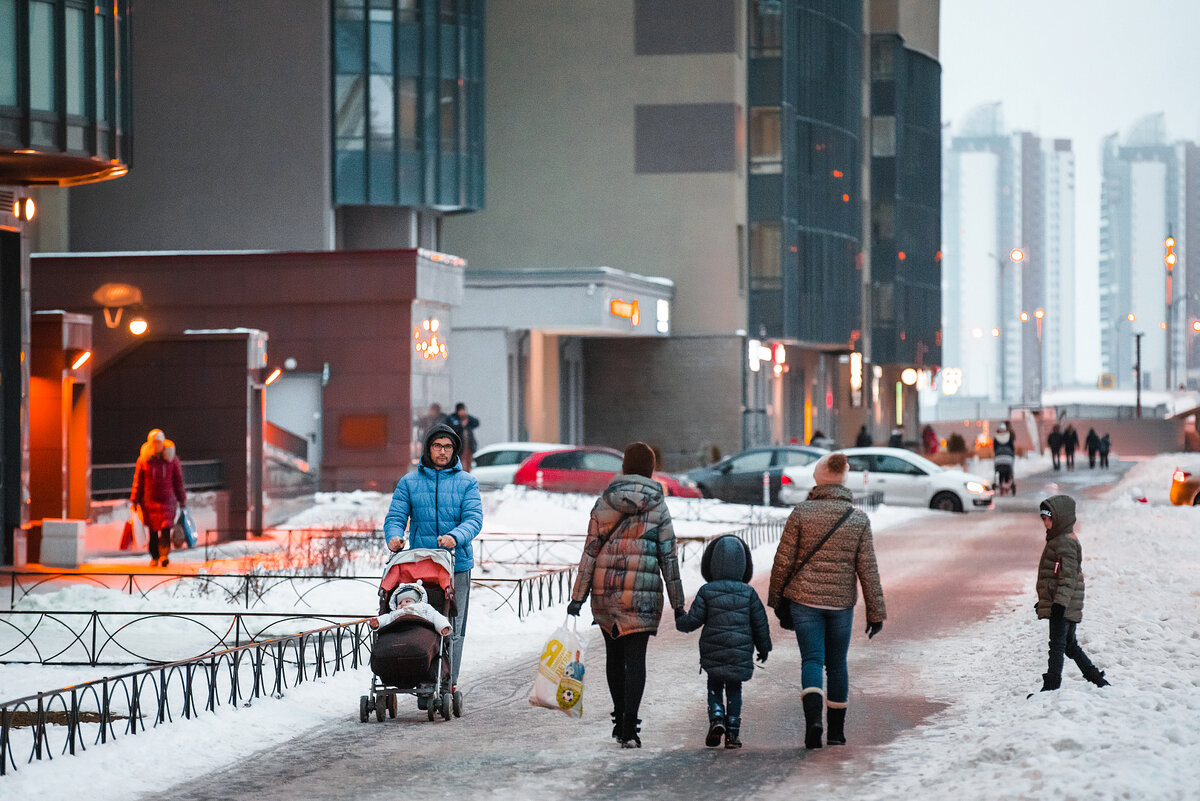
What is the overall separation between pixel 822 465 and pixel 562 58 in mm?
44896

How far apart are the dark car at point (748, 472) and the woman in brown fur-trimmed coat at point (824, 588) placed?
78.8 ft

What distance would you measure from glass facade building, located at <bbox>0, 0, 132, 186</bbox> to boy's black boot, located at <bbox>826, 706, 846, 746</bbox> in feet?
43.5

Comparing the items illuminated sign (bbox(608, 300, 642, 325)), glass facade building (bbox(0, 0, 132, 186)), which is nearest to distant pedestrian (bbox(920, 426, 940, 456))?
illuminated sign (bbox(608, 300, 642, 325))

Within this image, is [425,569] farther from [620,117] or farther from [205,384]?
[620,117]

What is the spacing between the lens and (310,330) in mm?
35750

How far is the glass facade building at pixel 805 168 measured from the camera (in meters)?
54.9

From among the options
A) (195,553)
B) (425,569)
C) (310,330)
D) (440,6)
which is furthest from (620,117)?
(425,569)

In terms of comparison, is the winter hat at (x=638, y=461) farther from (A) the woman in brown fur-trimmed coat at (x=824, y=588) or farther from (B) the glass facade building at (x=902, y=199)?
(B) the glass facade building at (x=902, y=199)

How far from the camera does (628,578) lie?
9.45 meters

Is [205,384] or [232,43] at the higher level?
[232,43]

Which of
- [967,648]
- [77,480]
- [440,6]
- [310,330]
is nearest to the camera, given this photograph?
[967,648]

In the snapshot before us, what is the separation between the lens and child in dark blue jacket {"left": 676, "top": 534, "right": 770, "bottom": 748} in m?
9.27

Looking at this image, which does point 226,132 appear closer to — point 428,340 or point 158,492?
point 428,340

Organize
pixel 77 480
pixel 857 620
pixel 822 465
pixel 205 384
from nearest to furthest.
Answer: pixel 822 465 → pixel 857 620 → pixel 77 480 → pixel 205 384
